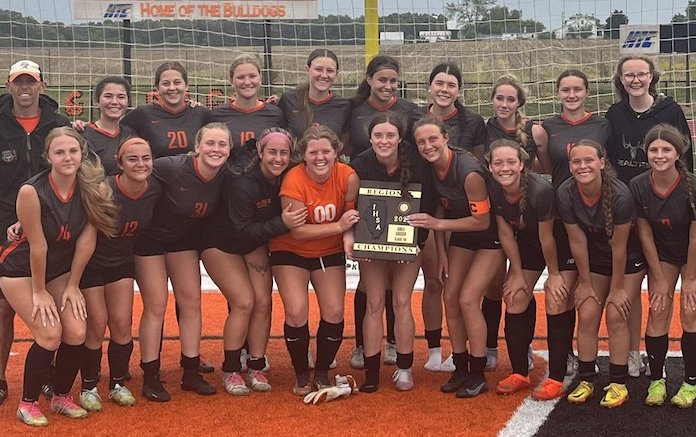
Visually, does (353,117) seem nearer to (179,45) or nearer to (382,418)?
(382,418)

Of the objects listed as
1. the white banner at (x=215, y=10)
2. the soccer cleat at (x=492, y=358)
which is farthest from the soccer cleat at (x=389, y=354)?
the white banner at (x=215, y=10)

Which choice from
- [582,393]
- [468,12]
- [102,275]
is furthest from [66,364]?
[468,12]

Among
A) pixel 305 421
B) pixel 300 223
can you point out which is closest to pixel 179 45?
pixel 300 223

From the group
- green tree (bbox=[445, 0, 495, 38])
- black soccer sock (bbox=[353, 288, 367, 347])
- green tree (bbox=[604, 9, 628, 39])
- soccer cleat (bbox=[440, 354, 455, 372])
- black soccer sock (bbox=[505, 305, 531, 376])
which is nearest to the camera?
black soccer sock (bbox=[505, 305, 531, 376])

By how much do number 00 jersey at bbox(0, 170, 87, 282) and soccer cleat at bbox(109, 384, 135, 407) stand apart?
73cm

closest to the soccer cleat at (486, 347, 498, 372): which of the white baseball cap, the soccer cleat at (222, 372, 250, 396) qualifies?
the soccer cleat at (222, 372, 250, 396)

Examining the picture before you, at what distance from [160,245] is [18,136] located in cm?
100

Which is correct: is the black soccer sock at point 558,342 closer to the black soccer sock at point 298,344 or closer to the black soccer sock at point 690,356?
the black soccer sock at point 690,356

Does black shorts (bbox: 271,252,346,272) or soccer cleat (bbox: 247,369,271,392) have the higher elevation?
black shorts (bbox: 271,252,346,272)

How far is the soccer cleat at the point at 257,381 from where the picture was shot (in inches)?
197

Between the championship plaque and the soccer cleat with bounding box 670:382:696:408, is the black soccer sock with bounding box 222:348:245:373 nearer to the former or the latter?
the championship plaque

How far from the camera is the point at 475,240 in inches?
195

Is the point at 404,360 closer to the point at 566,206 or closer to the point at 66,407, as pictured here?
the point at 566,206

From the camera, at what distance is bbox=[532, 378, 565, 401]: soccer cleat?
4.72 m
